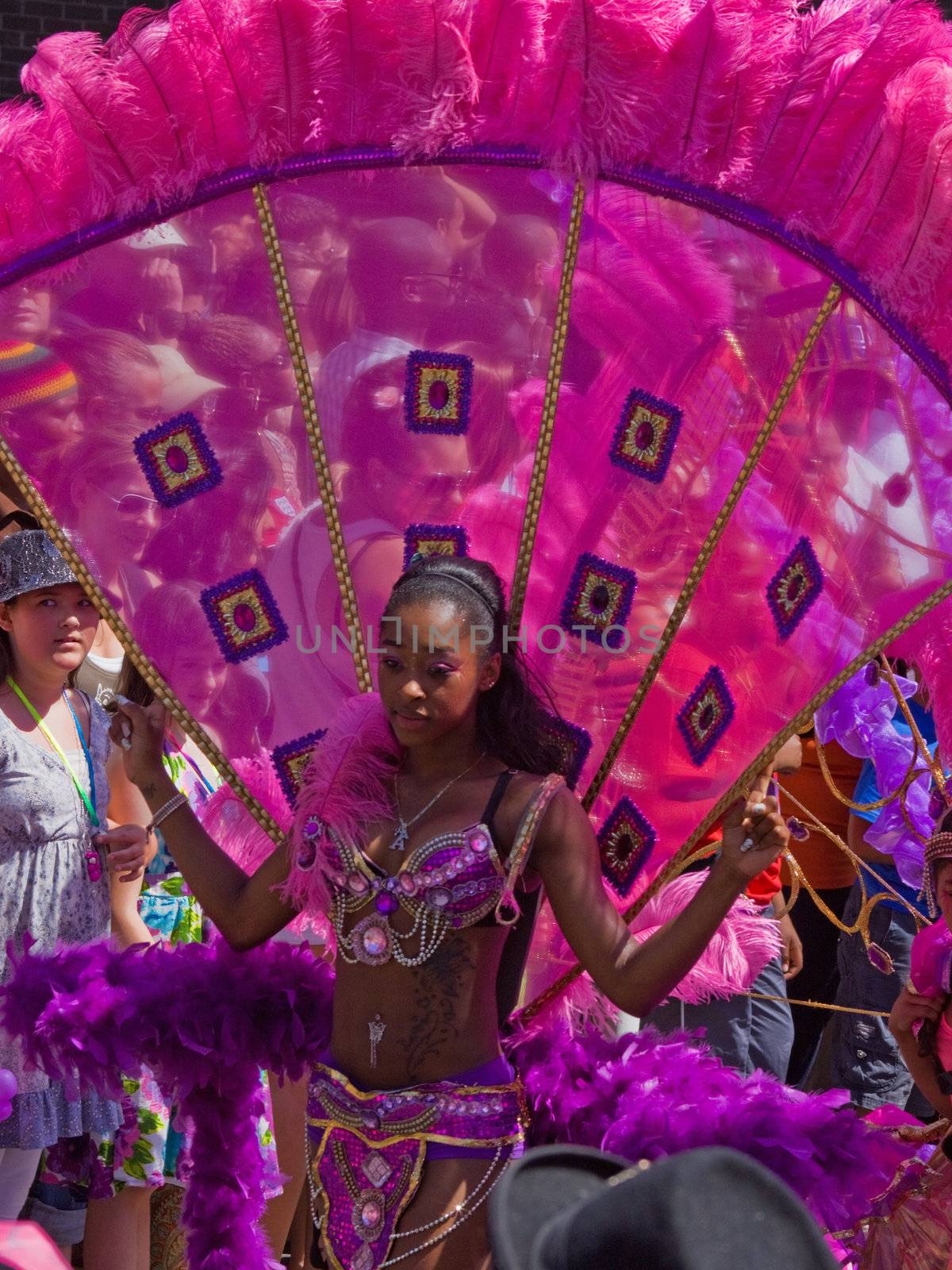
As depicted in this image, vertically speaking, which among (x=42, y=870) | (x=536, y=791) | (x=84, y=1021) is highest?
(x=536, y=791)

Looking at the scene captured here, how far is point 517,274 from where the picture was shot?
114 inches

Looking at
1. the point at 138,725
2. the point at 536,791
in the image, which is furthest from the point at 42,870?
the point at 536,791

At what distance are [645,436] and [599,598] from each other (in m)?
0.30

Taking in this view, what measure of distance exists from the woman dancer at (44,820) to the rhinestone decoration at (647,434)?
1.30 metres

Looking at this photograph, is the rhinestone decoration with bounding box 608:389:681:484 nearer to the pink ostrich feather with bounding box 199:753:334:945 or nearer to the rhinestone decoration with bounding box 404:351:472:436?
the rhinestone decoration with bounding box 404:351:472:436

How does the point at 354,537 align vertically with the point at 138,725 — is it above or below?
above

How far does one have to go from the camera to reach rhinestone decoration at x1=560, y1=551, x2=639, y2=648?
296 centimetres

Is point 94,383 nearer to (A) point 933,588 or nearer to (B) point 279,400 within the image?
(B) point 279,400

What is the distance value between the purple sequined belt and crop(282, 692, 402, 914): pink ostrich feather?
326 millimetres

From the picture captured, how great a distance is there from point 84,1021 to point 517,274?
152cm

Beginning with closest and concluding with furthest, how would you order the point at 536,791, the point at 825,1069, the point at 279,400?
the point at 536,791 → the point at 279,400 → the point at 825,1069

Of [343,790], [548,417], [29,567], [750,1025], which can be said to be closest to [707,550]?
[548,417]

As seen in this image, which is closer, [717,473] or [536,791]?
[536,791]

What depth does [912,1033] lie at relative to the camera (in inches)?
119
